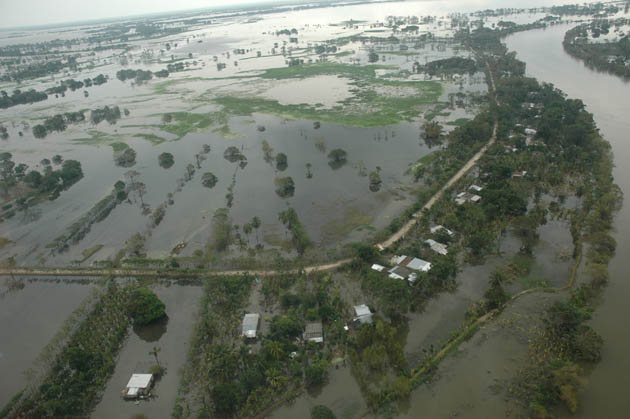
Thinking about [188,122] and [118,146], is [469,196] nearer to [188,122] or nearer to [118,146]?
[188,122]

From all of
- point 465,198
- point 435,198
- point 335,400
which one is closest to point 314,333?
point 335,400

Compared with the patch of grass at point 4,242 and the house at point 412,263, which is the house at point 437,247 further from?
the patch of grass at point 4,242

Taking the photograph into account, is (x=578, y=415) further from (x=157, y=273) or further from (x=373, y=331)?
(x=157, y=273)

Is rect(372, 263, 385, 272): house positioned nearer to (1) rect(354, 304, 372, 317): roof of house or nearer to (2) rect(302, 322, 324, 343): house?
(1) rect(354, 304, 372, 317): roof of house

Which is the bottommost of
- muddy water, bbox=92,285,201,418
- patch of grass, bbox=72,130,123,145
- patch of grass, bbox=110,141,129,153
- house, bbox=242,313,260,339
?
muddy water, bbox=92,285,201,418

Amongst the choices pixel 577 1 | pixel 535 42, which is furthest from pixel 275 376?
pixel 577 1

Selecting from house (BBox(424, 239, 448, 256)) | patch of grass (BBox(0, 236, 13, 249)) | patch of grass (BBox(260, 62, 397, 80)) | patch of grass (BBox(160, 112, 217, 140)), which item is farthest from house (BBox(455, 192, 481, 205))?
patch of grass (BBox(260, 62, 397, 80))

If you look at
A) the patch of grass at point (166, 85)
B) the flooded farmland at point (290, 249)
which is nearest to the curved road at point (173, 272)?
the flooded farmland at point (290, 249)
